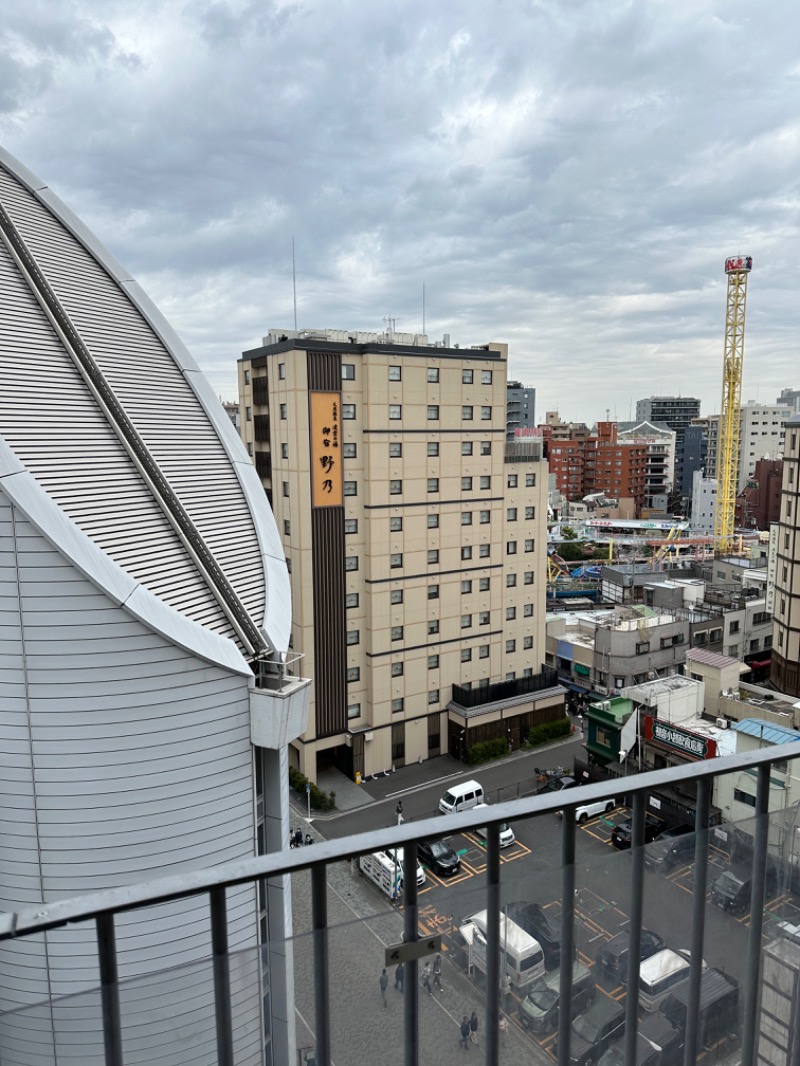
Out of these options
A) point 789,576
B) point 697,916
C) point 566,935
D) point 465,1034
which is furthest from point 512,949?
point 789,576

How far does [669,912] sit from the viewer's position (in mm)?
2201

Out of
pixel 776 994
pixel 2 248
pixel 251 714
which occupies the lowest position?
pixel 251 714

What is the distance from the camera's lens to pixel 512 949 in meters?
2.01

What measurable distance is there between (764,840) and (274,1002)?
1.54m

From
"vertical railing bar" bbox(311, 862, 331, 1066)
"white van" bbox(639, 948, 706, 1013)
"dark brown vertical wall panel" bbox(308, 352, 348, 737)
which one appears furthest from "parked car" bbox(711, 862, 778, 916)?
"dark brown vertical wall panel" bbox(308, 352, 348, 737)

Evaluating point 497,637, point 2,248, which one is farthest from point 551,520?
point 2,248

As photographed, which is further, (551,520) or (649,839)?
(551,520)

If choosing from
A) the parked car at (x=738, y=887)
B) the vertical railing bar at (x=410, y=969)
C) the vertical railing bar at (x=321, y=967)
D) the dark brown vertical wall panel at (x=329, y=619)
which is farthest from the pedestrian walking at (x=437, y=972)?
the dark brown vertical wall panel at (x=329, y=619)

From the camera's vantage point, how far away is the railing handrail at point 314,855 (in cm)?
141

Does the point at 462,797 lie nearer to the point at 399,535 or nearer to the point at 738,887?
the point at 399,535

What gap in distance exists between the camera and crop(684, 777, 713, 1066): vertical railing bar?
6.95 ft

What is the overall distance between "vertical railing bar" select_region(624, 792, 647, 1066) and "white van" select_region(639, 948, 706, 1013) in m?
0.03

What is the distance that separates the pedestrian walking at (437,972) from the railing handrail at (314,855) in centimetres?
41

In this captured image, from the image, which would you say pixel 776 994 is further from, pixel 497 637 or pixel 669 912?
pixel 497 637
